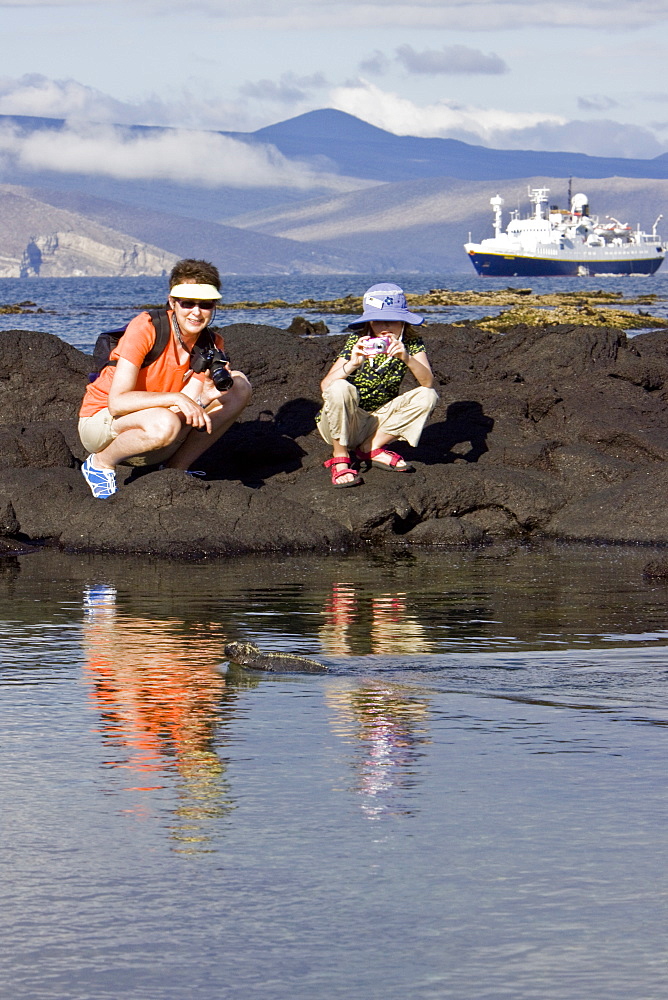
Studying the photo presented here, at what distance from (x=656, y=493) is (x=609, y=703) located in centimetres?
481

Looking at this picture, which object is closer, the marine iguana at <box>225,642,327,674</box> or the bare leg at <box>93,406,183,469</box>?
the marine iguana at <box>225,642,327,674</box>

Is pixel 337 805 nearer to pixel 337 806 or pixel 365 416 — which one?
pixel 337 806

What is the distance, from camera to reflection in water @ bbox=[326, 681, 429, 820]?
13.5 ft

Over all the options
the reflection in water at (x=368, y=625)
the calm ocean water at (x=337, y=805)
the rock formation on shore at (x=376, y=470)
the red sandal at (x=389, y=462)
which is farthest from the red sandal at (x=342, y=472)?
the calm ocean water at (x=337, y=805)

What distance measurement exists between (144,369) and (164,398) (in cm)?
30

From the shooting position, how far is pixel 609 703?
205 inches

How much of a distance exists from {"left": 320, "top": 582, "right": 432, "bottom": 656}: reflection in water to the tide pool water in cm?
3

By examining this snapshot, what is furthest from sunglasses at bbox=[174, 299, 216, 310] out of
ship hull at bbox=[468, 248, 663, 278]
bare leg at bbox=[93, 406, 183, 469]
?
ship hull at bbox=[468, 248, 663, 278]

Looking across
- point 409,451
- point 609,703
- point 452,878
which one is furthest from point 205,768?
point 409,451

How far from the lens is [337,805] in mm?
4047

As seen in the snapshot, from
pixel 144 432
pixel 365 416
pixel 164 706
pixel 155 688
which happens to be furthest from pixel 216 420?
pixel 164 706

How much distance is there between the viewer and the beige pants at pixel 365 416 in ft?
32.0

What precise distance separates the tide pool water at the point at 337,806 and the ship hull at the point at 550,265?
139 meters

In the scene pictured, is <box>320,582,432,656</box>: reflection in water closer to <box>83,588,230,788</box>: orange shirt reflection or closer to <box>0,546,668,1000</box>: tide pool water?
<box>0,546,668,1000</box>: tide pool water
